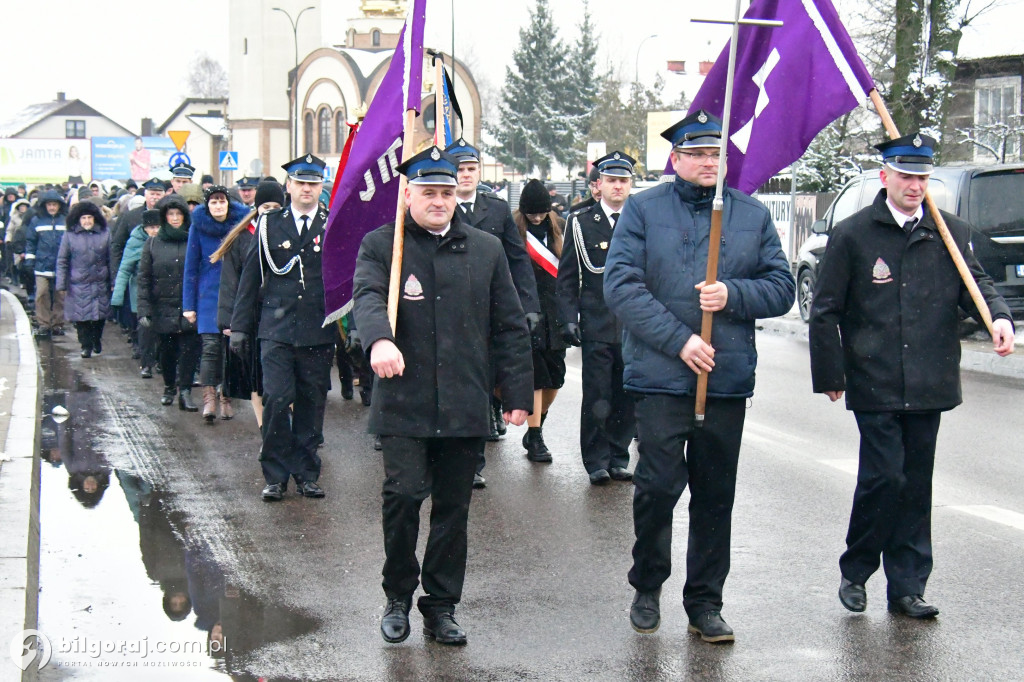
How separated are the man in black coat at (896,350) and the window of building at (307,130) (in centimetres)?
7736

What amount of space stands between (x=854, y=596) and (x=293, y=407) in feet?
13.1

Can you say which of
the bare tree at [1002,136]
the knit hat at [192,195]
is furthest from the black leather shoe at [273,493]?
the bare tree at [1002,136]

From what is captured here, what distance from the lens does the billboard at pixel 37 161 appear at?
8188 centimetres

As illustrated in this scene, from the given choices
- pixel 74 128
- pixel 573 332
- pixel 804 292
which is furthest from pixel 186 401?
pixel 74 128

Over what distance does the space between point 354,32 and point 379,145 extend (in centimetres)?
9403

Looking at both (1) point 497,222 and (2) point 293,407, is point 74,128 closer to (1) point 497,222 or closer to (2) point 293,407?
(2) point 293,407

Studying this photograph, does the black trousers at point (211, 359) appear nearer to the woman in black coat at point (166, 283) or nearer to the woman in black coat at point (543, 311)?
the woman in black coat at point (166, 283)

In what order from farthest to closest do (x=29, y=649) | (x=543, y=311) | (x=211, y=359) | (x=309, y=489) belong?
(x=211, y=359), (x=543, y=311), (x=309, y=489), (x=29, y=649)

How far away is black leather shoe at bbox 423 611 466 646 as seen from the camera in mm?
5488

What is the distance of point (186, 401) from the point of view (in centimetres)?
1207

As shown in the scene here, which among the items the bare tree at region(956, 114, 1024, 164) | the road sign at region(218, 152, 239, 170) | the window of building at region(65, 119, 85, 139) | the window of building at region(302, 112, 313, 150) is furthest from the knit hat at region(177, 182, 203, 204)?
the window of building at region(65, 119, 85, 139)

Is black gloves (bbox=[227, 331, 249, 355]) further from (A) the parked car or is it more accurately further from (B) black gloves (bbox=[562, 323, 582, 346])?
(A) the parked car

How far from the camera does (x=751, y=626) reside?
225 inches

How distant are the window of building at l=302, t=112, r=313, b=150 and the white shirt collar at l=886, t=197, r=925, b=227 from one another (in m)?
77.3
